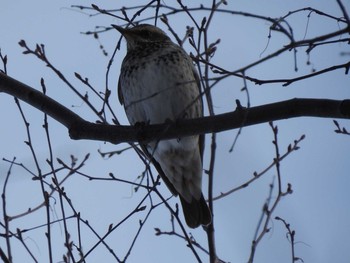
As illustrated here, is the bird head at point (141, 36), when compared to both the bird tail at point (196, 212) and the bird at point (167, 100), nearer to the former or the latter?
the bird at point (167, 100)

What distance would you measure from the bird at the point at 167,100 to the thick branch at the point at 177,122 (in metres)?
0.62

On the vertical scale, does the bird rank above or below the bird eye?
below

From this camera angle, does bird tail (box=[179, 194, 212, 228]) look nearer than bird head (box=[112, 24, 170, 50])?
Yes

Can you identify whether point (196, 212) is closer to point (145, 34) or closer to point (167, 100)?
point (167, 100)

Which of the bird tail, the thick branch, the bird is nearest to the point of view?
the thick branch

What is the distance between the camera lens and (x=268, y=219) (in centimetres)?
404

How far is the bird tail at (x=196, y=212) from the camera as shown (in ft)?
16.3

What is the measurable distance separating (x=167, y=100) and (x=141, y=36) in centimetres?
98

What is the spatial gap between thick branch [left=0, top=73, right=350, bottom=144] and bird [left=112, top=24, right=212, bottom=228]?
0.62 meters

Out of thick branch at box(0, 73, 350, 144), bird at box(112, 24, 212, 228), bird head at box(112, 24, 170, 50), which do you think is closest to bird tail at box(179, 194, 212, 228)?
bird at box(112, 24, 212, 228)

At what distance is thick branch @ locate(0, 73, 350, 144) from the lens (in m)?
3.17

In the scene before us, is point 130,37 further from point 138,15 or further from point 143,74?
point 138,15

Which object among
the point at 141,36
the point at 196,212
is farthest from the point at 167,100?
the point at 196,212

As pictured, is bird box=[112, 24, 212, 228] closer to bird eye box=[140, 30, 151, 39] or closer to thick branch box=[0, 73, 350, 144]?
bird eye box=[140, 30, 151, 39]
